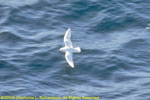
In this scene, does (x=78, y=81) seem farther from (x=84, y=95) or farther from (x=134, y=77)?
(x=134, y=77)

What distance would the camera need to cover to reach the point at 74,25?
3103cm

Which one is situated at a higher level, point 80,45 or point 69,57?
point 80,45

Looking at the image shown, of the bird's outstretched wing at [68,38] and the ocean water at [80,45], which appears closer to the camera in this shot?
the ocean water at [80,45]

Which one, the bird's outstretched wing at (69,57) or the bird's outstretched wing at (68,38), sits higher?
the bird's outstretched wing at (68,38)

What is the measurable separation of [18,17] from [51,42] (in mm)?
3778

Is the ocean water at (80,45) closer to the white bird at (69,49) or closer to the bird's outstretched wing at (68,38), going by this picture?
the white bird at (69,49)

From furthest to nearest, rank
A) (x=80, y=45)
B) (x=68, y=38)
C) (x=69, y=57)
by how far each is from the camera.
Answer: (x=80, y=45), (x=68, y=38), (x=69, y=57)

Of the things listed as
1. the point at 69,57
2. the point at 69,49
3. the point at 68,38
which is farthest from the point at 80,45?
the point at 69,57

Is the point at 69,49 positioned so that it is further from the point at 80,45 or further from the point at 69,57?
the point at 80,45

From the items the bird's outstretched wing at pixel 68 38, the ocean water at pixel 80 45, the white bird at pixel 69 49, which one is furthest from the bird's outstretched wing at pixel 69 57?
the bird's outstretched wing at pixel 68 38

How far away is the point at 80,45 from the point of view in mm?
29141

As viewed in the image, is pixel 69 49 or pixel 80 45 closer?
pixel 69 49

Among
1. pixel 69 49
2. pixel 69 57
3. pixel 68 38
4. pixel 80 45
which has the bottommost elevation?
pixel 69 57

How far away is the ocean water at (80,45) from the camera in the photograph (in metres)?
25.4
